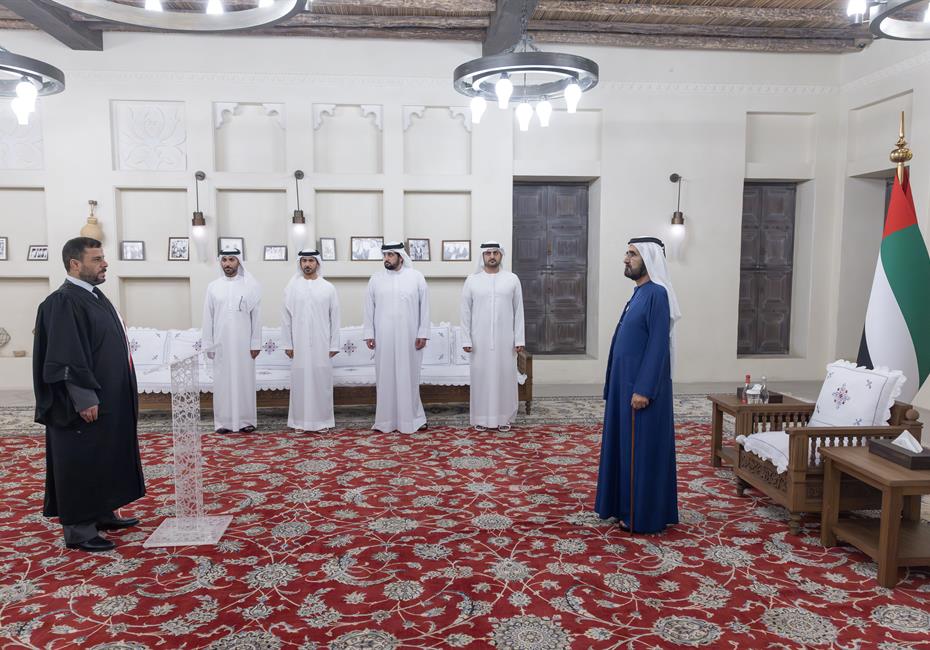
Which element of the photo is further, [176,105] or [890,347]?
[176,105]

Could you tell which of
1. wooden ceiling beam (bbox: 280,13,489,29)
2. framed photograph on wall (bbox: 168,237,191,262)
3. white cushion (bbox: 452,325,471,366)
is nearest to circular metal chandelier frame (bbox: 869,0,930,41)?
wooden ceiling beam (bbox: 280,13,489,29)

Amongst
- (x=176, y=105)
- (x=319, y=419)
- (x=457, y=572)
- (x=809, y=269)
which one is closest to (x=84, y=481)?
(x=457, y=572)

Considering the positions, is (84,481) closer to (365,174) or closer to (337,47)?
(365,174)

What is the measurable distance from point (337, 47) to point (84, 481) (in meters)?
6.02

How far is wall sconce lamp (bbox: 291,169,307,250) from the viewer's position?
300 inches

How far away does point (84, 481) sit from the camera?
10.6 feet

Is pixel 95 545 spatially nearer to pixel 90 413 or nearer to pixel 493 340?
pixel 90 413

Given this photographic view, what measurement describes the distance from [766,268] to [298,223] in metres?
6.07

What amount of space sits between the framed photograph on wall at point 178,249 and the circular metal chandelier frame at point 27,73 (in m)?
2.52

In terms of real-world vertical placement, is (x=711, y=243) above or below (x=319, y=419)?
above

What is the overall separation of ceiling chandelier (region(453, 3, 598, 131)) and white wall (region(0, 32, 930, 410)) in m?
1.90

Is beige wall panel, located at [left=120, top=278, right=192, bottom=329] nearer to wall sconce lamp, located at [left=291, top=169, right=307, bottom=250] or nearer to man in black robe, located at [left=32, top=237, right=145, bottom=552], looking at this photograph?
wall sconce lamp, located at [left=291, top=169, right=307, bottom=250]

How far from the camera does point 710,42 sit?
786 cm

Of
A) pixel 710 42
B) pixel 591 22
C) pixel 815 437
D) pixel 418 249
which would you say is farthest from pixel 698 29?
pixel 815 437
